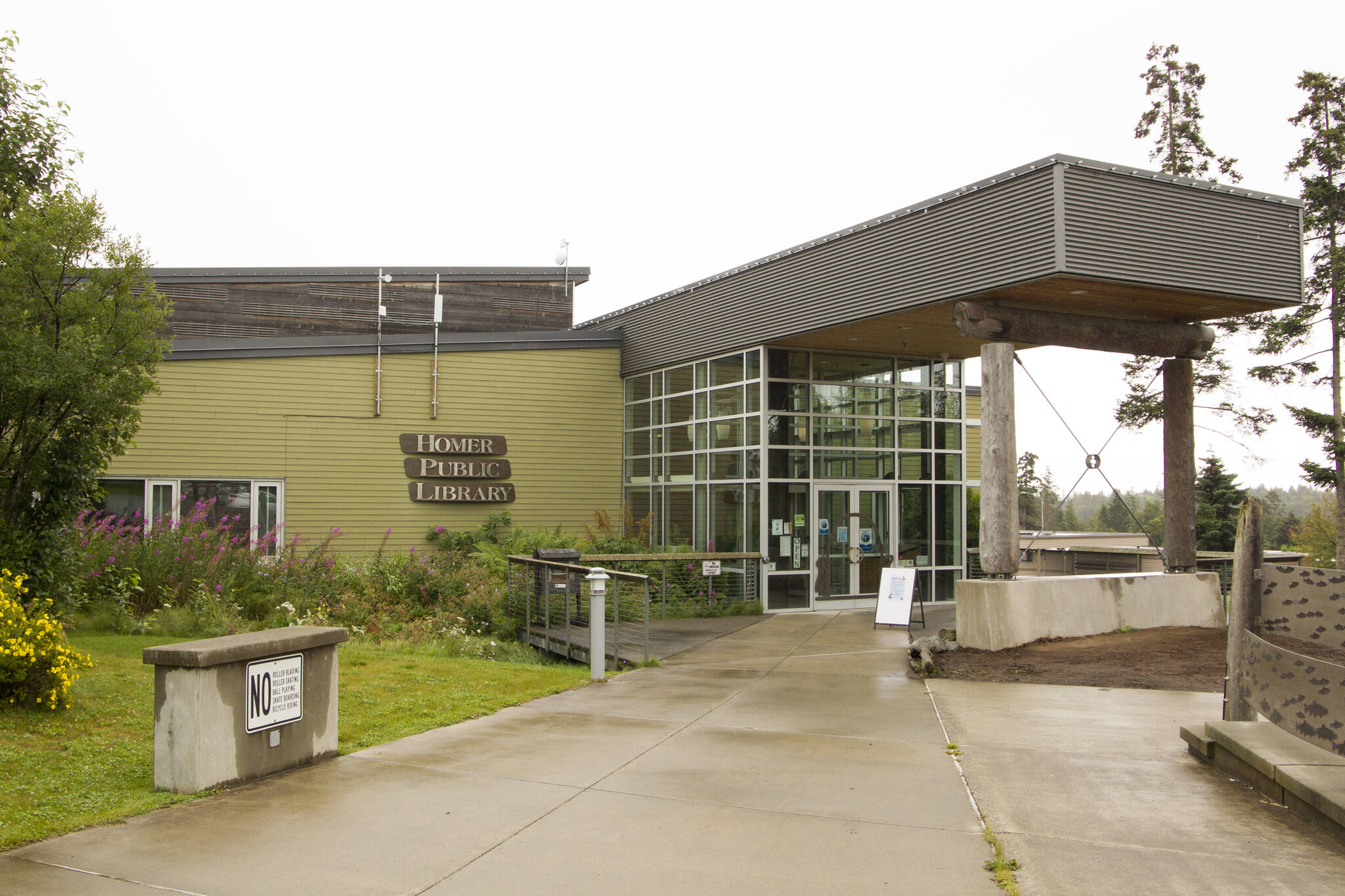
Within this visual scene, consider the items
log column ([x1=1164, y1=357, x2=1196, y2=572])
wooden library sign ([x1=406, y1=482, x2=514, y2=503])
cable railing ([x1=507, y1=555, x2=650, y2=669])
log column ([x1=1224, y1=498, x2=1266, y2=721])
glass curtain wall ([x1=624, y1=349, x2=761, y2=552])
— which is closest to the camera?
log column ([x1=1224, y1=498, x2=1266, y2=721])

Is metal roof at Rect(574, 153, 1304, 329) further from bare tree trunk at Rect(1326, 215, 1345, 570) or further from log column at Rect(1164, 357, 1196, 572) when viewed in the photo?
bare tree trunk at Rect(1326, 215, 1345, 570)

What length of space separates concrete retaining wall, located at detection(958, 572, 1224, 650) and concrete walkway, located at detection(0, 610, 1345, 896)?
3360 millimetres

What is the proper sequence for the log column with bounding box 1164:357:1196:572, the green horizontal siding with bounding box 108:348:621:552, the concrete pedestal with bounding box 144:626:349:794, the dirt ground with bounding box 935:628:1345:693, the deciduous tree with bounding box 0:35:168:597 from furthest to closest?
the green horizontal siding with bounding box 108:348:621:552
the log column with bounding box 1164:357:1196:572
the dirt ground with bounding box 935:628:1345:693
the deciduous tree with bounding box 0:35:168:597
the concrete pedestal with bounding box 144:626:349:794

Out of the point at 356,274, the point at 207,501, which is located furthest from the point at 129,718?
the point at 356,274

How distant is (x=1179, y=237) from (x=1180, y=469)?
3.75 meters

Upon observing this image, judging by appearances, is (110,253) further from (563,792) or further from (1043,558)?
(1043,558)

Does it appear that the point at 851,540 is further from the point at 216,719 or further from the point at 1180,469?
the point at 216,719

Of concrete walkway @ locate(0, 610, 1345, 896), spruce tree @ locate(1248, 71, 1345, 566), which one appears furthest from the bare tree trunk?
concrete walkway @ locate(0, 610, 1345, 896)

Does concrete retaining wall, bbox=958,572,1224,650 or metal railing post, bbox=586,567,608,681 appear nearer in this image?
metal railing post, bbox=586,567,608,681

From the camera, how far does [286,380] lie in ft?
62.1

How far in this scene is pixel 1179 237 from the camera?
1231 cm

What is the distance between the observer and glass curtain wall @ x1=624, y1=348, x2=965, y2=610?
17.6 meters

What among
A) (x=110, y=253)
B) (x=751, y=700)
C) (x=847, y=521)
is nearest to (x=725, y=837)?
(x=751, y=700)

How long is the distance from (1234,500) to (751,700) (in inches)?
1374
